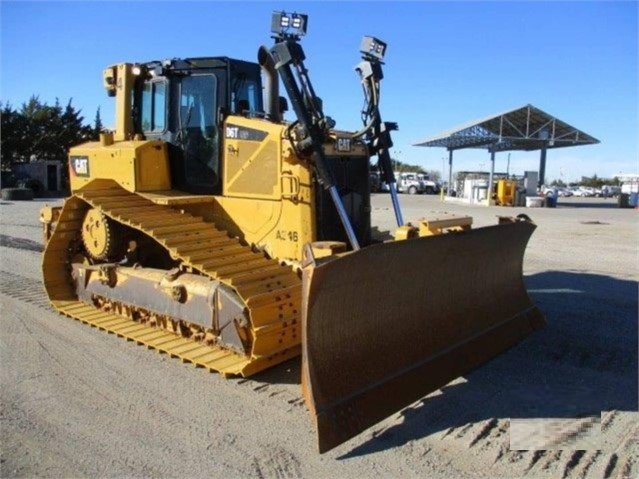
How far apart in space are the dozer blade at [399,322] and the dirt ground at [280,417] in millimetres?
155

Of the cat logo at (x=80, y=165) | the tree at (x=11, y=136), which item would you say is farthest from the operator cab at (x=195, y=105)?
the tree at (x=11, y=136)

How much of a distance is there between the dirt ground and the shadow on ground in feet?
0.05

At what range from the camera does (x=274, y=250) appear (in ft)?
18.4

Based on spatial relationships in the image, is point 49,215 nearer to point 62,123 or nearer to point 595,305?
point 595,305

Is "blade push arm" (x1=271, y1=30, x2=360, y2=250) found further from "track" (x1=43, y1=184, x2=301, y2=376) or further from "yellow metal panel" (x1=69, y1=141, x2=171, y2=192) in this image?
"yellow metal panel" (x1=69, y1=141, x2=171, y2=192)

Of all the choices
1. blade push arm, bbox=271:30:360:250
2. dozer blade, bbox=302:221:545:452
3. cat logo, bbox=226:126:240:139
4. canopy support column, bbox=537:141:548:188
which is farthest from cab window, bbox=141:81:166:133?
canopy support column, bbox=537:141:548:188

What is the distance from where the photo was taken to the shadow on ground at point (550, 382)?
399cm

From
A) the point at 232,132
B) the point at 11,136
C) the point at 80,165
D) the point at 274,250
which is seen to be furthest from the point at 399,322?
the point at 11,136

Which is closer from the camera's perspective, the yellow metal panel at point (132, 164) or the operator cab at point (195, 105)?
the operator cab at point (195, 105)

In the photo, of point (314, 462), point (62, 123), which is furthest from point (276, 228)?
point (62, 123)

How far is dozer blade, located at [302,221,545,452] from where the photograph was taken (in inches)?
147

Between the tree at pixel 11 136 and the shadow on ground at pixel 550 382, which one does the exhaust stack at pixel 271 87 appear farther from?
the tree at pixel 11 136

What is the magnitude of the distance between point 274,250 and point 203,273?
0.83 m

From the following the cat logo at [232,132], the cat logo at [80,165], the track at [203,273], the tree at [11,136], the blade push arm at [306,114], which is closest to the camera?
the track at [203,273]
